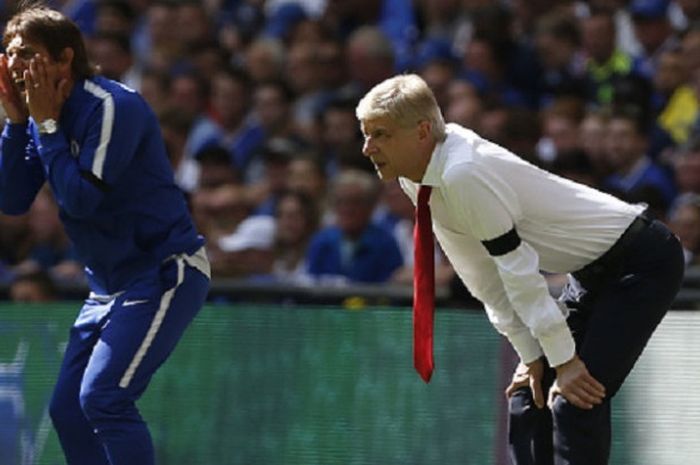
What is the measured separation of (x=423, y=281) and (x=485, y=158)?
63 cm

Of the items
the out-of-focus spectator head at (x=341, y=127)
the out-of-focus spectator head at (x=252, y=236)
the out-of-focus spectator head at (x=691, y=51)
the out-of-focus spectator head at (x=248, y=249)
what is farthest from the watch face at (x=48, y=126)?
the out-of-focus spectator head at (x=691, y=51)

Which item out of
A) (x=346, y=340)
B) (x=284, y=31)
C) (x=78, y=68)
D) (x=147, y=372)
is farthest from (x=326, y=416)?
(x=284, y=31)

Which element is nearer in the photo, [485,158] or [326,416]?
[485,158]

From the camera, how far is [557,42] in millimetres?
10258

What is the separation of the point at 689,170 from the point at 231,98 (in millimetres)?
3490

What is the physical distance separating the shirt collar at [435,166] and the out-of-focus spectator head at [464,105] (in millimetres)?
4274

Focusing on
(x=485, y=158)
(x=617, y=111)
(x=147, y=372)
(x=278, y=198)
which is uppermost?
(x=485, y=158)

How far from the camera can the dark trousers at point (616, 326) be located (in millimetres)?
5594

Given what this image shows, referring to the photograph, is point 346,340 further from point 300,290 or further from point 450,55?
point 450,55

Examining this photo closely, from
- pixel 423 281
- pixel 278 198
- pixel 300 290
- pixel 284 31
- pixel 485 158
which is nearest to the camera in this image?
pixel 485 158

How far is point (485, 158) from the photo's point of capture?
546cm

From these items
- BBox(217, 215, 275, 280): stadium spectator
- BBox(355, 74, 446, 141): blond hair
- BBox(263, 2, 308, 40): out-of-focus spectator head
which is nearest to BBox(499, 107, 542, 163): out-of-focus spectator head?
BBox(217, 215, 275, 280): stadium spectator

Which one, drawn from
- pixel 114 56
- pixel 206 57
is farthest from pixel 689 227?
pixel 114 56

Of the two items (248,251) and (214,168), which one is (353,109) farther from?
(248,251)
